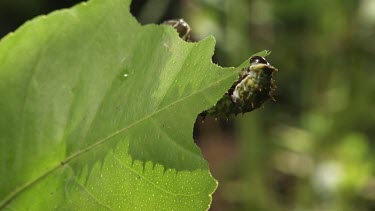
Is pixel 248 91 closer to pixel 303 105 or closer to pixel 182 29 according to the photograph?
pixel 182 29

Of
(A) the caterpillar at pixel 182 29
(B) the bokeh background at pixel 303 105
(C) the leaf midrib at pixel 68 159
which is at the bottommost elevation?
(B) the bokeh background at pixel 303 105

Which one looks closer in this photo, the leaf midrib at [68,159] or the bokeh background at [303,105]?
the leaf midrib at [68,159]

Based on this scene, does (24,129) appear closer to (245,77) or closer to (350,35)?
(245,77)

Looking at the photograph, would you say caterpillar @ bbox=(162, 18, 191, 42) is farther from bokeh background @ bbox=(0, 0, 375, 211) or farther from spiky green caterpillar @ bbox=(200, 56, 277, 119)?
bokeh background @ bbox=(0, 0, 375, 211)

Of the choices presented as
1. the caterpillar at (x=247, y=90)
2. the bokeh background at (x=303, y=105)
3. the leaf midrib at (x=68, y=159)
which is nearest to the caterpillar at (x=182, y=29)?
the caterpillar at (x=247, y=90)

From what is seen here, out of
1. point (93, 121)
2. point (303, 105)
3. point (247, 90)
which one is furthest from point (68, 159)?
point (303, 105)

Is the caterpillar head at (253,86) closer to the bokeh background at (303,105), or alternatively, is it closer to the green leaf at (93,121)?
the green leaf at (93,121)

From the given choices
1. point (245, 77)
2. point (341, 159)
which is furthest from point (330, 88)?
point (245, 77)
